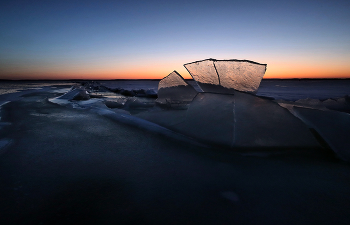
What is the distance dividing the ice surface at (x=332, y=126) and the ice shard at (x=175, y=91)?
272cm

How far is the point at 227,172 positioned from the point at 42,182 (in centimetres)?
160

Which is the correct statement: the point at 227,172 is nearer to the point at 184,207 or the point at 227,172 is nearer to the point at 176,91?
the point at 184,207

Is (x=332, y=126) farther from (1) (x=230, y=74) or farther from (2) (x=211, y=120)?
(1) (x=230, y=74)

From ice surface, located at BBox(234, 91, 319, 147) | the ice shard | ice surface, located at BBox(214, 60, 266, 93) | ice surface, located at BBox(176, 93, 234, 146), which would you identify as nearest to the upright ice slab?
ice surface, located at BBox(214, 60, 266, 93)

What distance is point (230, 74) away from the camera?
3.11m

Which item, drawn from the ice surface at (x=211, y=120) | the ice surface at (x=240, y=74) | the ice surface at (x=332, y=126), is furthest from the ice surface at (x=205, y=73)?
the ice surface at (x=332, y=126)

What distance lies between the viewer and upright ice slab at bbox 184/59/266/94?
9.61ft

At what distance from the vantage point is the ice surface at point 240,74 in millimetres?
2910

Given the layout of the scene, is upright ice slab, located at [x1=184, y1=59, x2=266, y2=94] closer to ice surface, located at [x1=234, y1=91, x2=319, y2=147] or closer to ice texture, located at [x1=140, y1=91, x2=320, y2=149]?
ice texture, located at [x1=140, y1=91, x2=320, y2=149]

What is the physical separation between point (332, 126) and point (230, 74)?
5.20 ft

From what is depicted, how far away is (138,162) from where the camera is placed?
188cm

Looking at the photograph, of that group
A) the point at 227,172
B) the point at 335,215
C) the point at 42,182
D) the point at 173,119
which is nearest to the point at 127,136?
the point at 173,119

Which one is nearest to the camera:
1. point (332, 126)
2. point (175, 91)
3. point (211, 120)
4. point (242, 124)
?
point (332, 126)

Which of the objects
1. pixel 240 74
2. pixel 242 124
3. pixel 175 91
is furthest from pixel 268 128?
pixel 175 91
